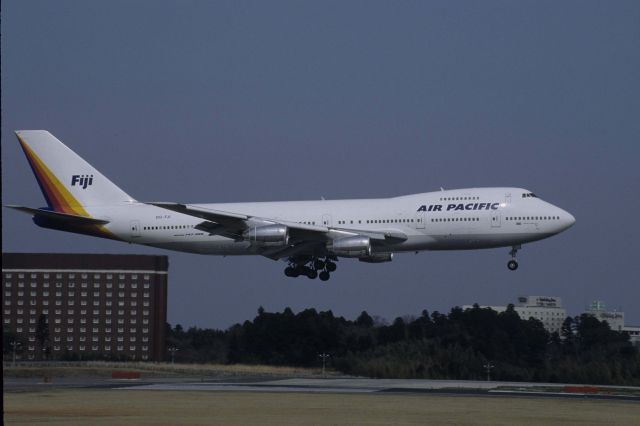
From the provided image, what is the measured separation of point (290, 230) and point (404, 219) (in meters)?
5.96

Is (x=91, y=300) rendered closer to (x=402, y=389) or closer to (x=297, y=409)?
(x=402, y=389)

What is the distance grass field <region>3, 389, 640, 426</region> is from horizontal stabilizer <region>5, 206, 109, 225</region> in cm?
1468

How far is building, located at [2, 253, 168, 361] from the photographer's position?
119250 mm

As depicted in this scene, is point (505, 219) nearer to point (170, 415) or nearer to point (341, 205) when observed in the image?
point (341, 205)

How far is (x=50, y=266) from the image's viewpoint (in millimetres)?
122375

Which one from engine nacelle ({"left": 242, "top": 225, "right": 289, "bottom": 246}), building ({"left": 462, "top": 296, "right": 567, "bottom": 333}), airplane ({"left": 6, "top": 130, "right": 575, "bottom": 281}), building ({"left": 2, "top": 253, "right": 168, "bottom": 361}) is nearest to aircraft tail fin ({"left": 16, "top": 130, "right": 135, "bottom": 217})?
airplane ({"left": 6, "top": 130, "right": 575, "bottom": 281})

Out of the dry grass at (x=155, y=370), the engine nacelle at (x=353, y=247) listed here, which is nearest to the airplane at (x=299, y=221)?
the engine nacelle at (x=353, y=247)

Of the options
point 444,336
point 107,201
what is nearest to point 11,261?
point 444,336

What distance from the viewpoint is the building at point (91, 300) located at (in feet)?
391

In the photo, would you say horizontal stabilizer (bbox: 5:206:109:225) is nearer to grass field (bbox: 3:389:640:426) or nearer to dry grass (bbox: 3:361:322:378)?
dry grass (bbox: 3:361:322:378)

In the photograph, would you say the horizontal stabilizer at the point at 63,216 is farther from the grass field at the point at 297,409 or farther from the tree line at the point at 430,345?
the tree line at the point at 430,345

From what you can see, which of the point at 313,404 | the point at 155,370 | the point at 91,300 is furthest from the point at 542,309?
the point at 313,404

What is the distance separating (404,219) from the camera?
54.7 meters

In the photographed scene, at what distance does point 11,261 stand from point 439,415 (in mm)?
95911
